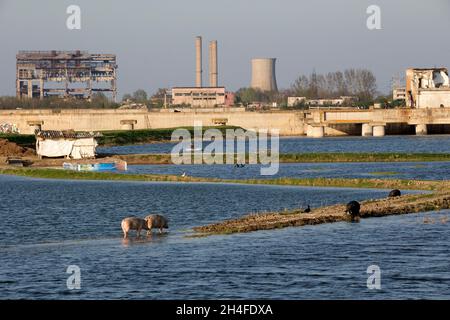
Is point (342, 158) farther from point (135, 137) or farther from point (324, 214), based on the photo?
point (135, 137)

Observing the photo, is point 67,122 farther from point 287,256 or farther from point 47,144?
point 287,256

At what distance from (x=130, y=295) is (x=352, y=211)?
1662 cm

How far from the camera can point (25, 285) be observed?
3069 cm

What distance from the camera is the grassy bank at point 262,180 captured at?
60.2 m

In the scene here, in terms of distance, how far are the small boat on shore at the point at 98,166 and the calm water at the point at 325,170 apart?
3.05ft

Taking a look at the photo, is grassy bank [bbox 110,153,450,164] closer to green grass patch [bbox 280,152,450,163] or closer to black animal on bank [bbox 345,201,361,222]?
green grass patch [bbox 280,152,450,163]

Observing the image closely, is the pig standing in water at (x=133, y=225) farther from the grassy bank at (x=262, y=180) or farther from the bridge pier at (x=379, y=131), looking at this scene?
the bridge pier at (x=379, y=131)

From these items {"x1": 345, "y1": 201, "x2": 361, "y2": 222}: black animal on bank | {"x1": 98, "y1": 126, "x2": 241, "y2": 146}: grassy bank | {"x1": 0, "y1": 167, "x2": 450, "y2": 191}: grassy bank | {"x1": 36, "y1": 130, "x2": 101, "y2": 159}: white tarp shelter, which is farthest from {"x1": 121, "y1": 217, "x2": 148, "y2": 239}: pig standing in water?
{"x1": 98, "y1": 126, "x2": 241, "y2": 146}: grassy bank

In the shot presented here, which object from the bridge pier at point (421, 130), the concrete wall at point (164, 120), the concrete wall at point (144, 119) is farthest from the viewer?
the concrete wall at point (144, 119)

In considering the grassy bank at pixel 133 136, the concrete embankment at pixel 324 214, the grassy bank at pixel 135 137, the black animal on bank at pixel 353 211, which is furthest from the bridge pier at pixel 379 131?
the black animal on bank at pixel 353 211

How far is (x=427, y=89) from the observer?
156 meters

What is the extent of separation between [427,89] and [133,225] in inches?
4787
